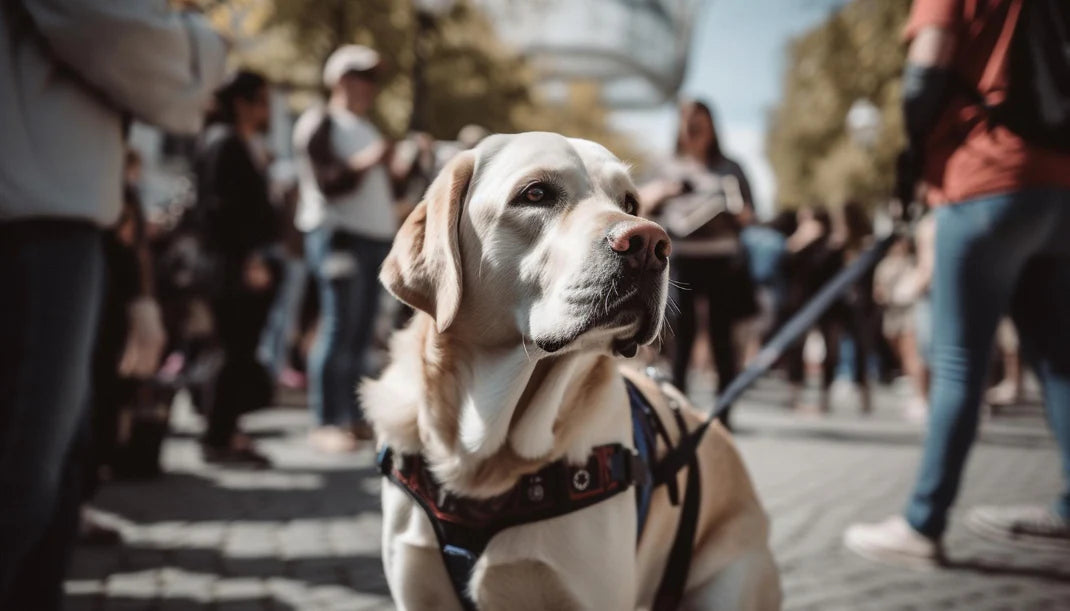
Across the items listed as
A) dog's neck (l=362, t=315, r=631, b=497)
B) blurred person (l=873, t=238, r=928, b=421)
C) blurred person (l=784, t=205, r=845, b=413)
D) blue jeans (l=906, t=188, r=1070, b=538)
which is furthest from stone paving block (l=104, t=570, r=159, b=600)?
blurred person (l=873, t=238, r=928, b=421)

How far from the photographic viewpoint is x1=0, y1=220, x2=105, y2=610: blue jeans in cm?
185

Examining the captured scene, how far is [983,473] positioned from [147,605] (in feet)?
17.3

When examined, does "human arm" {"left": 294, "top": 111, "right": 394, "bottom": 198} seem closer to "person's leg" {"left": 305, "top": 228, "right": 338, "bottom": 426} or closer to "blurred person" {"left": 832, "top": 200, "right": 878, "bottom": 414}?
"person's leg" {"left": 305, "top": 228, "right": 338, "bottom": 426}

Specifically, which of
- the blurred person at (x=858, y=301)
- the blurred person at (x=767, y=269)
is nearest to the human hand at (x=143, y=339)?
the blurred person at (x=858, y=301)

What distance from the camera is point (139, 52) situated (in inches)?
77.2

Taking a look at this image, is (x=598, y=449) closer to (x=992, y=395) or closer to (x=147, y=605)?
(x=147, y=605)

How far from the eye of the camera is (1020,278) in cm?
333

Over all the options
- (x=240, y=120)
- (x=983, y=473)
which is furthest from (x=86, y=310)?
(x=983, y=473)

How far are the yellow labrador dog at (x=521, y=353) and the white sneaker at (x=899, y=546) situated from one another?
1829 millimetres

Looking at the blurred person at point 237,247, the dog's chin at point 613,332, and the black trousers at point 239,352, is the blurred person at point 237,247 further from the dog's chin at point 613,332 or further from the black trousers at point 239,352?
the dog's chin at point 613,332

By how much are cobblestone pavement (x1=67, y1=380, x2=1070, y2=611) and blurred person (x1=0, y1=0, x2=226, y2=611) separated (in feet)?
3.24

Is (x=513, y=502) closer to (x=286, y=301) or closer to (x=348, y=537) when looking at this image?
(x=348, y=537)

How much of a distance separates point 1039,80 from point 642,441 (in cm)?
224

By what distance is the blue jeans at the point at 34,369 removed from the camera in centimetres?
185
